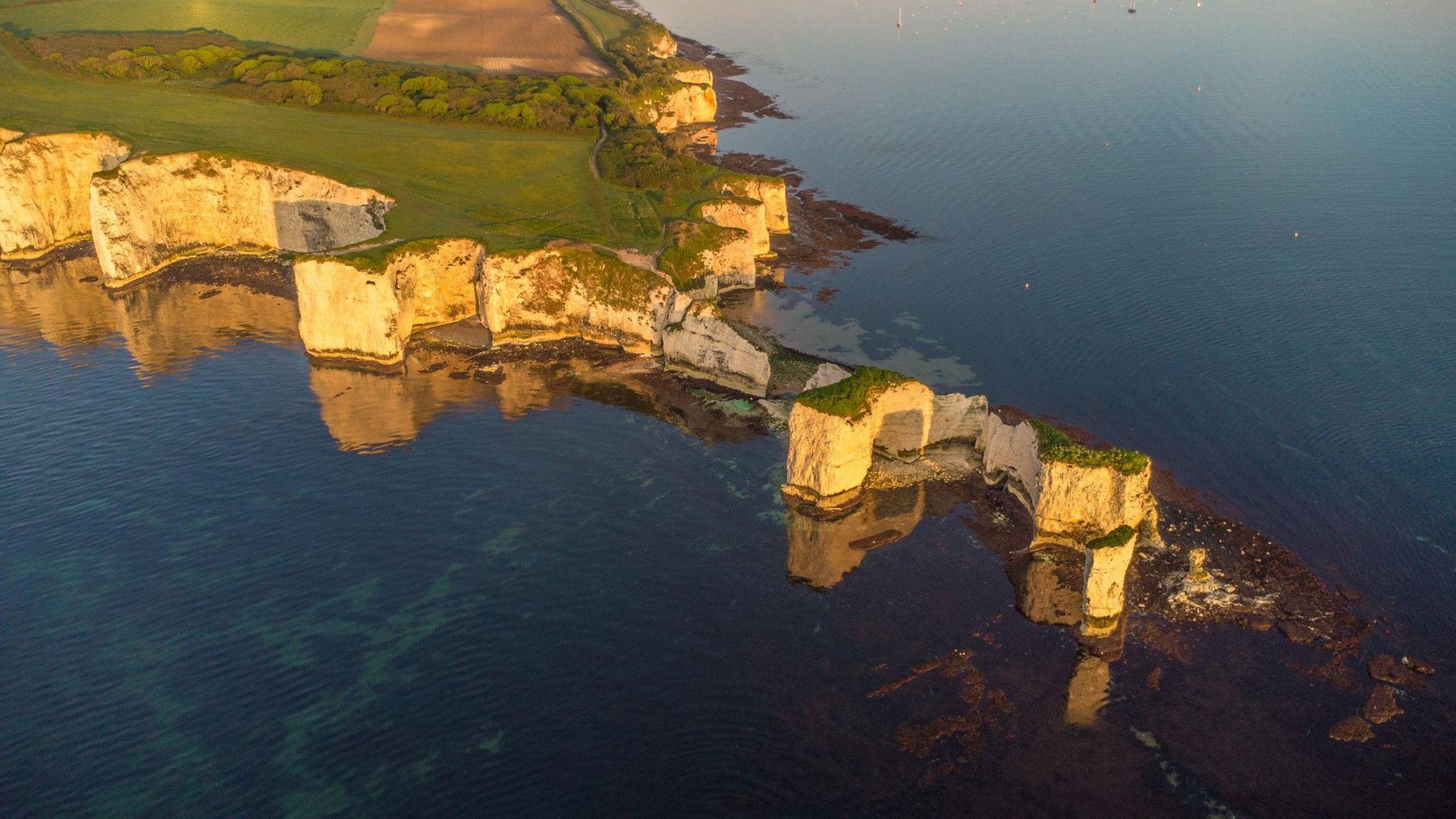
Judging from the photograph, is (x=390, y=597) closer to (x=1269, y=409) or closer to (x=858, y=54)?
(x=1269, y=409)

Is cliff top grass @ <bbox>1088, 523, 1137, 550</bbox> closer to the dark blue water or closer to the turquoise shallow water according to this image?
the turquoise shallow water

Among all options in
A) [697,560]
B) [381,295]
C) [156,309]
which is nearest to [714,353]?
[697,560]

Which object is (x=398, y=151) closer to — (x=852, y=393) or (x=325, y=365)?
(x=325, y=365)

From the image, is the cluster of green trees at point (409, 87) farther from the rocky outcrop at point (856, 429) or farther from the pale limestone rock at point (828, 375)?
the rocky outcrop at point (856, 429)

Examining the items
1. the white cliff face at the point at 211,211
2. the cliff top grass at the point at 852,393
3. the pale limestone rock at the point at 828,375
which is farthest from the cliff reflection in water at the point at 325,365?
the cliff top grass at the point at 852,393

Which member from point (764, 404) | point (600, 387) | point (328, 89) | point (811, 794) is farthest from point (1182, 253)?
point (328, 89)

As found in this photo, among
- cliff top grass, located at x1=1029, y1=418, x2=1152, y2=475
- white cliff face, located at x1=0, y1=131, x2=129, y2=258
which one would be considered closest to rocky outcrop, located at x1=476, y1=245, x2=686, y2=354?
cliff top grass, located at x1=1029, y1=418, x2=1152, y2=475
